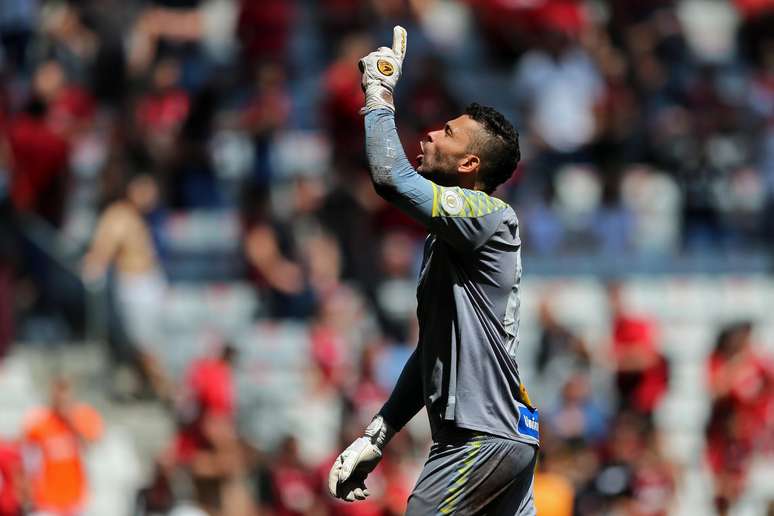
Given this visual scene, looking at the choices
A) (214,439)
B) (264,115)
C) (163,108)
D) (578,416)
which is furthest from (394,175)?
(163,108)

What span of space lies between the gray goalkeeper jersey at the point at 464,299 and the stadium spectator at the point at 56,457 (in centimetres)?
573

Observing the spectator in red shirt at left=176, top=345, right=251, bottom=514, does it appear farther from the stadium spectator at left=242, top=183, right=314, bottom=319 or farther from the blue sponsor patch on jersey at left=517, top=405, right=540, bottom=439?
the blue sponsor patch on jersey at left=517, top=405, right=540, bottom=439

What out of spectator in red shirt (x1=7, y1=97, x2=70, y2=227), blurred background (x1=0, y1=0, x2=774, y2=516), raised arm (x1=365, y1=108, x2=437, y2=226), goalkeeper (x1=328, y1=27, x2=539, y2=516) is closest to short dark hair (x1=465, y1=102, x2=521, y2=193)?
goalkeeper (x1=328, y1=27, x2=539, y2=516)

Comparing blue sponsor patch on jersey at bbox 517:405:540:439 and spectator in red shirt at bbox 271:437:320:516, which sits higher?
blue sponsor patch on jersey at bbox 517:405:540:439

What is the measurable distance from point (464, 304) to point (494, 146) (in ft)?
1.93

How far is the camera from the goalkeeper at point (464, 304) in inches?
212

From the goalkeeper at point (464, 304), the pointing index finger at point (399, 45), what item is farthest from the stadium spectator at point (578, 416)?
the pointing index finger at point (399, 45)

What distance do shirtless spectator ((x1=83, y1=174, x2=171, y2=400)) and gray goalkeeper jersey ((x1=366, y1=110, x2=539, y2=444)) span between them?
6557mm

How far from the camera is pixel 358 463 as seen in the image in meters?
5.75

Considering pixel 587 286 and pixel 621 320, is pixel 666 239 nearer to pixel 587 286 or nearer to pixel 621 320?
pixel 587 286

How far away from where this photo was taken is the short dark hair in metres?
5.61

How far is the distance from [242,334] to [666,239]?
4.07m

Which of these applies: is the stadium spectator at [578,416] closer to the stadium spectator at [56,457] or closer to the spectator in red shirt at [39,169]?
the stadium spectator at [56,457]

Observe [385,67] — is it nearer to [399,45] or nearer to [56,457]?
[399,45]
